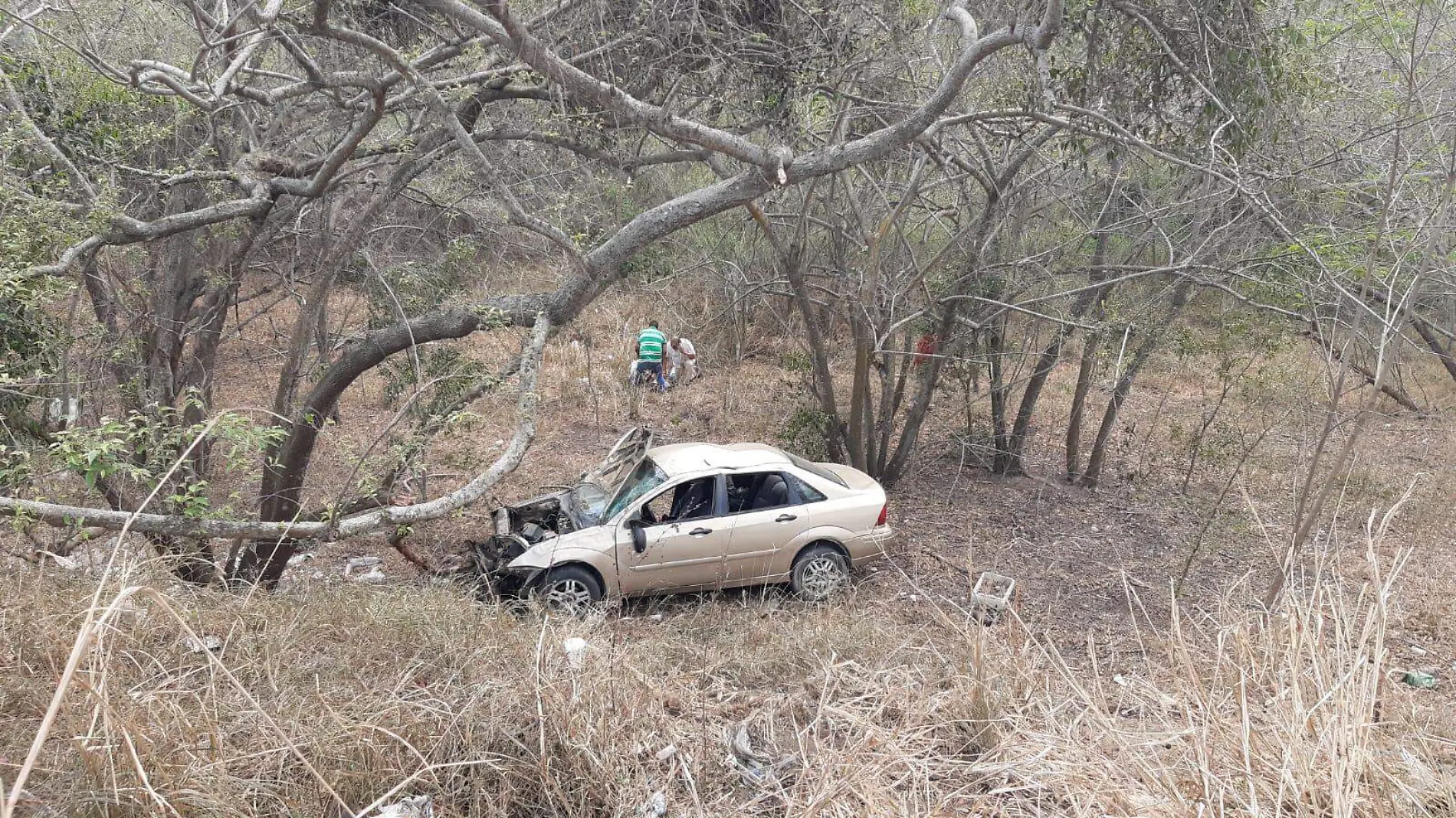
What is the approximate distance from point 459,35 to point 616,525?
145 inches

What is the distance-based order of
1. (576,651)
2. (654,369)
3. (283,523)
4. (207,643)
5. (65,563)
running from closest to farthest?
1. (207,643)
2. (283,523)
3. (576,651)
4. (65,563)
5. (654,369)

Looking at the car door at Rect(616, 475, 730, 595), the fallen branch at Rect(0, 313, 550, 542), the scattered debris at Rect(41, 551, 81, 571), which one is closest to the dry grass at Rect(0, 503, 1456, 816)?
the scattered debris at Rect(41, 551, 81, 571)

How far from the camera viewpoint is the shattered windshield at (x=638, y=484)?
695 centimetres

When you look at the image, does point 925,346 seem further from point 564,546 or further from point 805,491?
point 564,546

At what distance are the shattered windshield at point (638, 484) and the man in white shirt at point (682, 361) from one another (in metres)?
6.44

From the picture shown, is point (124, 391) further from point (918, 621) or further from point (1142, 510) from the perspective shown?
point (1142, 510)

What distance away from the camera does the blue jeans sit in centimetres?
1330

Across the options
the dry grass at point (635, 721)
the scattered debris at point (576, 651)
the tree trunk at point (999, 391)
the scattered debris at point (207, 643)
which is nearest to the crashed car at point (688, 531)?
the dry grass at point (635, 721)

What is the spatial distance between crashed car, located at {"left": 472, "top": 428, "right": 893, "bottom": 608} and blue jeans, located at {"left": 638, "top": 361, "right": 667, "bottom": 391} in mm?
5693

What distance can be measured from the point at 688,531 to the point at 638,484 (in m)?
0.61

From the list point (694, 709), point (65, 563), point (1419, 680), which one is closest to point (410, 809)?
point (694, 709)

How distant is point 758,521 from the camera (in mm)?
7102

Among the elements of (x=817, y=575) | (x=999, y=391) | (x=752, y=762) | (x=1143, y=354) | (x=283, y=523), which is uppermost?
(x=1143, y=354)

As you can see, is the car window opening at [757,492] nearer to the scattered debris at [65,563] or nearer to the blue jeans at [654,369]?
the scattered debris at [65,563]
